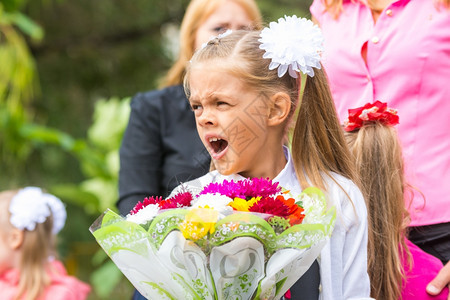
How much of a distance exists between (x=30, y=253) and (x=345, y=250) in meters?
2.14

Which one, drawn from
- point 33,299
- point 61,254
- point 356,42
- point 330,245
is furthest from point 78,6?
point 330,245

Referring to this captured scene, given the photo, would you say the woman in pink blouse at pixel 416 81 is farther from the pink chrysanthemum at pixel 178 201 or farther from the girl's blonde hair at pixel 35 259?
the girl's blonde hair at pixel 35 259

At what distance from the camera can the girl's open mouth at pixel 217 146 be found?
226 cm

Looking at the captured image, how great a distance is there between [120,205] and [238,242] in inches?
66.0

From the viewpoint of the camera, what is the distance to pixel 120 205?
3.50 m

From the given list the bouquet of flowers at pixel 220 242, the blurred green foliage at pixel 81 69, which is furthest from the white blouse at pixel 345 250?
the blurred green foliage at pixel 81 69

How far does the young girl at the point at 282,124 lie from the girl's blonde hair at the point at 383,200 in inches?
7.2

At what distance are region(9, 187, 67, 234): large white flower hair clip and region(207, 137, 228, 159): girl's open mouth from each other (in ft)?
6.44

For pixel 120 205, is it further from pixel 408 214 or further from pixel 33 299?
pixel 408 214

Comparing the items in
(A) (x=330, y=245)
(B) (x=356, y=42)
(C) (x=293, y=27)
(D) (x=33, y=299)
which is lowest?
(D) (x=33, y=299)

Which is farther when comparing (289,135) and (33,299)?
(33,299)

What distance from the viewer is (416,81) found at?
2621mm

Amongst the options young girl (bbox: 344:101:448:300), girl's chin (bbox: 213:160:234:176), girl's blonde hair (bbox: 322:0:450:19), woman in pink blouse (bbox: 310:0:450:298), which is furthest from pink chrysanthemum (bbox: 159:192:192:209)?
girl's blonde hair (bbox: 322:0:450:19)

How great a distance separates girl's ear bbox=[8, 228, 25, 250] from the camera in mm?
3924
